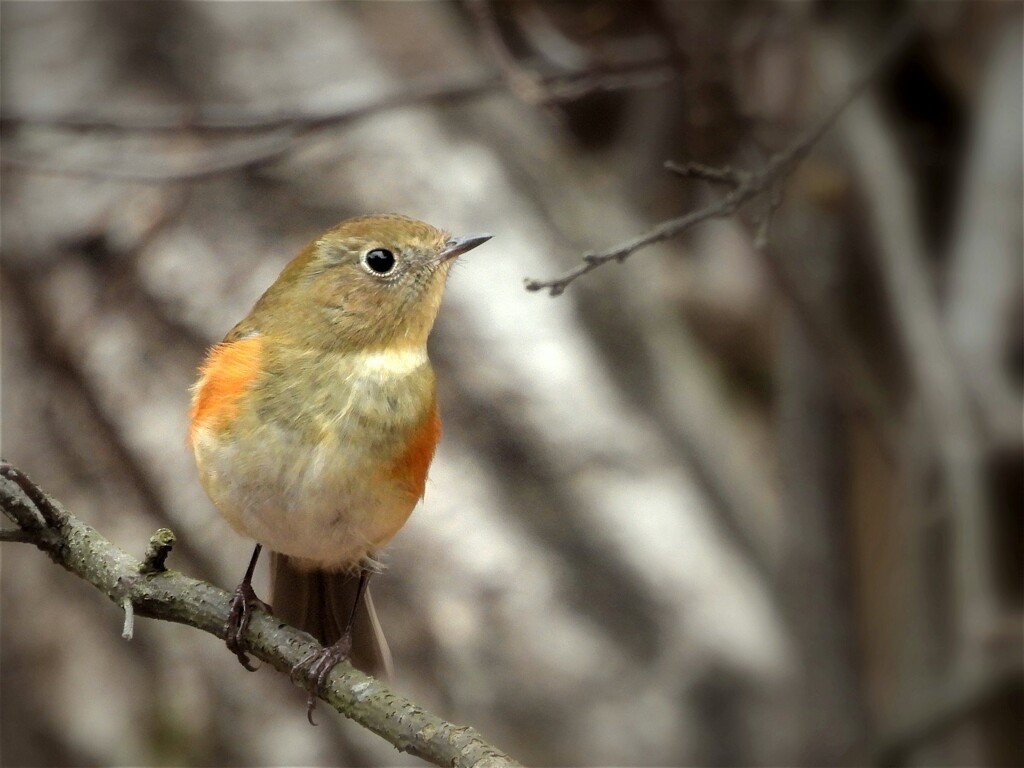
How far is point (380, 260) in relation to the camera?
853mm

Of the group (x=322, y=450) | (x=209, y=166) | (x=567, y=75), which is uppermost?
(x=567, y=75)

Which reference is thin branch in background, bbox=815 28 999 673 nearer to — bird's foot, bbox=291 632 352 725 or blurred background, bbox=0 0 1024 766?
blurred background, bbox=0 0 1024 766

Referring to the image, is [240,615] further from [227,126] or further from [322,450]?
[227,126]

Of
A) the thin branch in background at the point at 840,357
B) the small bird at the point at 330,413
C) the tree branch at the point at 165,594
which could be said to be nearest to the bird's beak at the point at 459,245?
the small bird at the point at 330,413

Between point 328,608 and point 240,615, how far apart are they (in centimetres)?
10

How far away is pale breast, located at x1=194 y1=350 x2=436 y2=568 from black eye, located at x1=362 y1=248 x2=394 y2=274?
76mm

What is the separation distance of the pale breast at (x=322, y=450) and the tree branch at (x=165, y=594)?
8 centimetres

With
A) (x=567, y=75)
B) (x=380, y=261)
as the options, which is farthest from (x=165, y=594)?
(x=567, y=75)

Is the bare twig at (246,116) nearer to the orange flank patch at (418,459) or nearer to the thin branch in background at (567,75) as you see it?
the thin branch in background at (567,75)

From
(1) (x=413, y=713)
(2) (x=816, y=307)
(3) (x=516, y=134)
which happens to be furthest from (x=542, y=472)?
(2) (x=816, y=307)

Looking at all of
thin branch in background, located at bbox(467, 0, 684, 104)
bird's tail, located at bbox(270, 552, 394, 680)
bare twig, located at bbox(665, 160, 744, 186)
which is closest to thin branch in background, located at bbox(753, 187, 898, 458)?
thin branch in background, located at bbox(467, 0, 684, 104)

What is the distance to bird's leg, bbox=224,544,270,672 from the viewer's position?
37.7 inches

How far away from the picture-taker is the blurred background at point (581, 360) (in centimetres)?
108

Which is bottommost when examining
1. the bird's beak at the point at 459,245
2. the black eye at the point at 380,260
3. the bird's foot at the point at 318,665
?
the bird's foot at the point at 318,665
